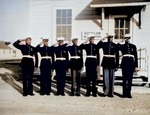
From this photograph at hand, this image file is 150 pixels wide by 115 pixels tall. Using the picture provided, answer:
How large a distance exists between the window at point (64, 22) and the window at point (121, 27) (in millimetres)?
1433

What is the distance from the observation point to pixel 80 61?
3812mm

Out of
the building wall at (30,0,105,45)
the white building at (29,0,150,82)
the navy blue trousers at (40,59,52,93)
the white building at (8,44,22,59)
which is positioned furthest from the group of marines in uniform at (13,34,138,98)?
the building wall at (30,0,105,45)

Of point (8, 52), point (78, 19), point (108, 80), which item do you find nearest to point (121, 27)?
point (78, 19)

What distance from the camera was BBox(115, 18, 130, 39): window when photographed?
16.2 feet

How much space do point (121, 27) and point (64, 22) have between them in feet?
5.76

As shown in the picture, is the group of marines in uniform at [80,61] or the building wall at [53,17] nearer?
the group of marines in uniform at [80,61]

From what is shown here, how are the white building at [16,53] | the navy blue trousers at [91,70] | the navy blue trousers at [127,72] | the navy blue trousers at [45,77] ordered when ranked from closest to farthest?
the navy blue trousers at [127,72]
the navy blue trousers at [91,70]
the navy blue trousers at [45,77]
the white building at [16,53]

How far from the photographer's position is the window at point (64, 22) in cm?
500

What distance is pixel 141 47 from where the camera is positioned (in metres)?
4.58

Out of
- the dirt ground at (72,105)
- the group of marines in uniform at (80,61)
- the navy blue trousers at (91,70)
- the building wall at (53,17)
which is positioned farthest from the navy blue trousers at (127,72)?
the building wall at (53,17)

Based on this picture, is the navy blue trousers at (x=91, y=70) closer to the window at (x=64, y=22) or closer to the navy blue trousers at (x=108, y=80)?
the navy blue trousers at (x=108, y=80)

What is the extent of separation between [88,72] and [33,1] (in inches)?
116

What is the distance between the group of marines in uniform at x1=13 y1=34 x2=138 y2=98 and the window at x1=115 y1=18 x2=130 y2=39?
131cm

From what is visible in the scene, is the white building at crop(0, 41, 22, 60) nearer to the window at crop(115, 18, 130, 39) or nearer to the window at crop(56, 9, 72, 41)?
the window at crop(56, 9, 72, 41)
